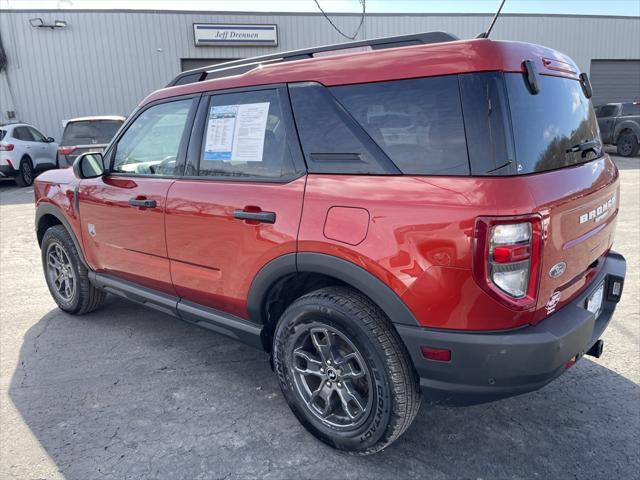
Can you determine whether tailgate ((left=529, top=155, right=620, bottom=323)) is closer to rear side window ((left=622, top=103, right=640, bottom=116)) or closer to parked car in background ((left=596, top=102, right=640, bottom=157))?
parked car in background ((left=596, top=102, right=640, bottom=157))

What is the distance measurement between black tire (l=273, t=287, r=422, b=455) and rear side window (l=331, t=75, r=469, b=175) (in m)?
0.68

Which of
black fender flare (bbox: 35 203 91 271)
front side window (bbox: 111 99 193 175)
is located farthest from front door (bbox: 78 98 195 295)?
black fender flare (bbox: 35 203 91 271)

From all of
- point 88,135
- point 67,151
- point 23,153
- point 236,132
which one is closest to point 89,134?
point 88,135

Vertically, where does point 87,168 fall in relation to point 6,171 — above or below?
above

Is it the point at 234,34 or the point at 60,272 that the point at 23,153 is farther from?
the point at 60,272

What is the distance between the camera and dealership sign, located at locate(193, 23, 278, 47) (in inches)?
702

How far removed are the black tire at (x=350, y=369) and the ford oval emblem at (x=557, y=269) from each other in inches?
27.2

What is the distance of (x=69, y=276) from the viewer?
14.1 ft

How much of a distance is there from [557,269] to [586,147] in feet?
2.56

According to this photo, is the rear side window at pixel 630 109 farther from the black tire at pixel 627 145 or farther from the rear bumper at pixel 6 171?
the rear bumper at pixel 6 171

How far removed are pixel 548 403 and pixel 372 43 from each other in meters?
2.20

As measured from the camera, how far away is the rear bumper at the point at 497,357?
1988mm

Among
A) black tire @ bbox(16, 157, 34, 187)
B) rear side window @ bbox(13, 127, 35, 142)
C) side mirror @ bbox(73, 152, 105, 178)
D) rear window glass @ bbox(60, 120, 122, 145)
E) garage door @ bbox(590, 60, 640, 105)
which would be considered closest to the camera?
side mirror @ bbox(73, 152, 105, 178)

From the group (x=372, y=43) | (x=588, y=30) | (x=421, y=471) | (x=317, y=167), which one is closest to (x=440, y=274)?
(x=317, y=167)
